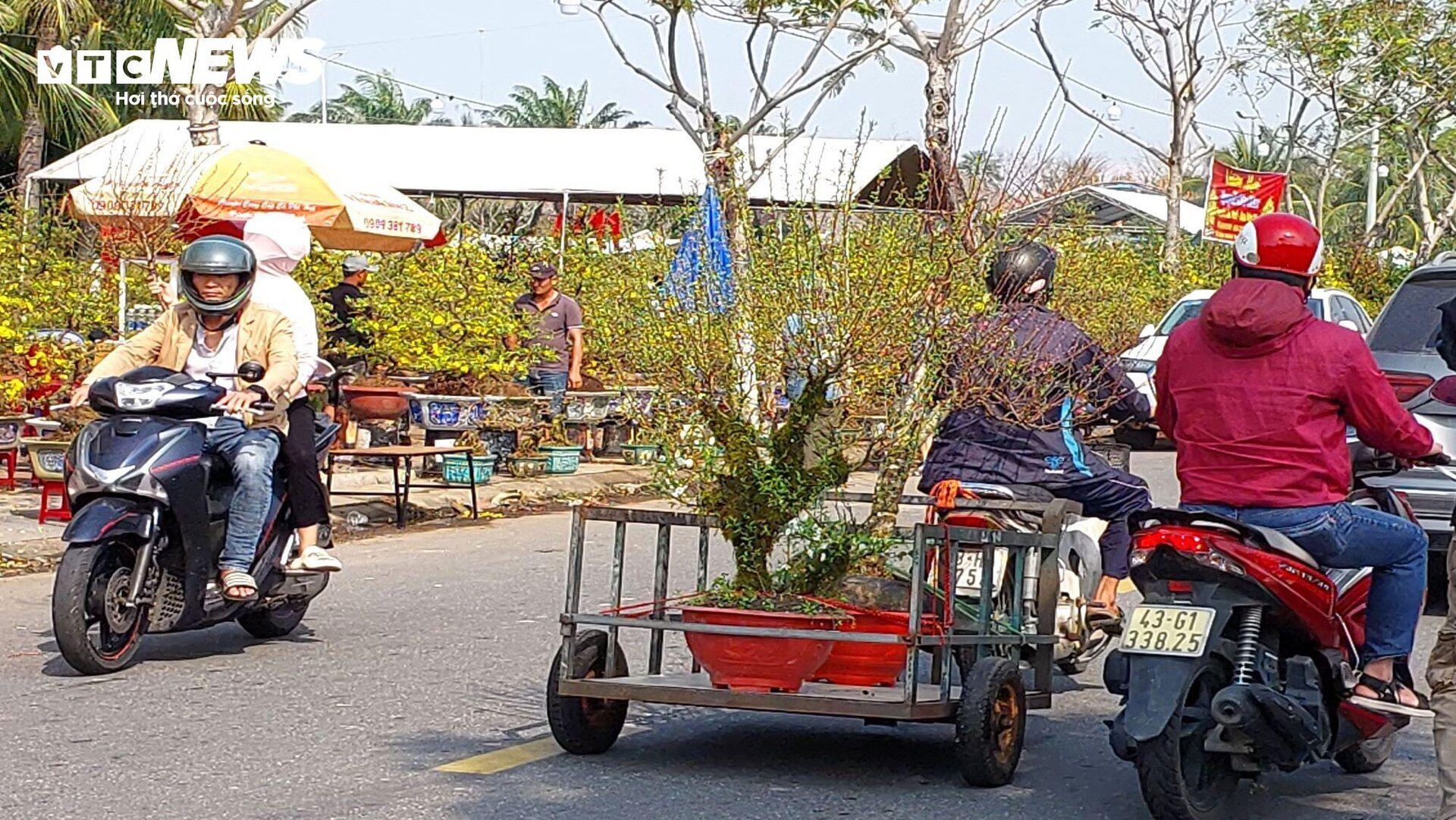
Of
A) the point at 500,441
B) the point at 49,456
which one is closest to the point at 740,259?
the point at 49,456

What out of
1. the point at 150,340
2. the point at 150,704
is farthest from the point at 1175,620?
the point at 150,340

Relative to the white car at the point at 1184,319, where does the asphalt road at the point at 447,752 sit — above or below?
below

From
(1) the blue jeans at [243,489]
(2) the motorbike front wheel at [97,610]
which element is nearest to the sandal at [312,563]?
(1) the blue jeans at [243,489]

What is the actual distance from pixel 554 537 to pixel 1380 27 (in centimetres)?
2086

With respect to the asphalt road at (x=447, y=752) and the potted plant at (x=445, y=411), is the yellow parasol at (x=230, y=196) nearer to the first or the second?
the potted plant at (x=445, y=411)

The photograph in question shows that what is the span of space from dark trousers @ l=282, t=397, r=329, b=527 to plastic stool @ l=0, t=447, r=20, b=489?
17.8 feet

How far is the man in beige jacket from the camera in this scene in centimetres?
806

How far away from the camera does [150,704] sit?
7316 millimetres

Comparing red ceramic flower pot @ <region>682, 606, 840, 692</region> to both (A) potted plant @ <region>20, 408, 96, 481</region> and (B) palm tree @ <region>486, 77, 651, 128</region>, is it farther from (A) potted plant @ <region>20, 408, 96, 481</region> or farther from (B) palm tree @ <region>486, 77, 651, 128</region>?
(B) palm tree @ <region>486, 77, 651, 128</region>

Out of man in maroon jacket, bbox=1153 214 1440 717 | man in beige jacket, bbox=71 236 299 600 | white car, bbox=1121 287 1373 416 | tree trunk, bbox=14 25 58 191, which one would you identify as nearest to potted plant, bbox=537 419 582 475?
white car, bbox=1121 287 1373 416

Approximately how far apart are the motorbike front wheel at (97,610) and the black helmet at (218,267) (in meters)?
1.07

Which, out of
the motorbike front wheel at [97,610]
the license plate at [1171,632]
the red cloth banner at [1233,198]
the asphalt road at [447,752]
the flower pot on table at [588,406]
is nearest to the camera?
the license plate at [1171,632]

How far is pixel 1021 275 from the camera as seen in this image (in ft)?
22.7

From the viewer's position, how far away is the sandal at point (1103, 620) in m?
7.34
